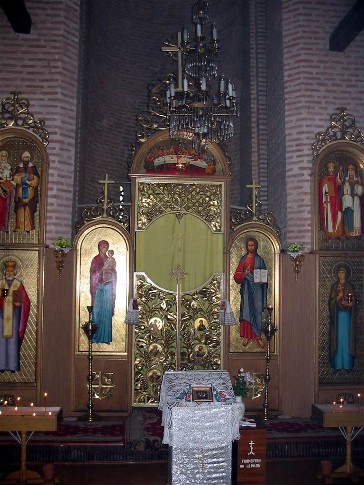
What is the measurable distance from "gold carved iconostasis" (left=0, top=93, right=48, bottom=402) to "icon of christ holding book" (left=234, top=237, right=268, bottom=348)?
9.50 feet

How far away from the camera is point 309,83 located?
28.1 ft

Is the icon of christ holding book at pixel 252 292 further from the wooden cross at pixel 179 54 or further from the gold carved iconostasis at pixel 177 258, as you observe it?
the wooden cross at pixel 179 54

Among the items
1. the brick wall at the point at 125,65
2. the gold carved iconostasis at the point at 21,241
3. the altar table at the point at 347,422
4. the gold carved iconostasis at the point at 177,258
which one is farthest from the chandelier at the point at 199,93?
the brick wall at the point at 125,65

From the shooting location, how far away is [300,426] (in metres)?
7.49

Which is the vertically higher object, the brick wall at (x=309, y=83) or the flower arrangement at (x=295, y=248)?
the brick wall at (x=309, y=83)

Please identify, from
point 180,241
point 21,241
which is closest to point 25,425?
point 21,241

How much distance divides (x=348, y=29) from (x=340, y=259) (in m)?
3.29

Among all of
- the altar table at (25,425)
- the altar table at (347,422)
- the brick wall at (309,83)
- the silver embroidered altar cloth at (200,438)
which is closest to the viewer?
the silver embroidered altar cloth at (200,438)

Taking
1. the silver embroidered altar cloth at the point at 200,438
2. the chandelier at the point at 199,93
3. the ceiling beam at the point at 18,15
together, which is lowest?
the silver embroidered altar cloth at the point at 200,438

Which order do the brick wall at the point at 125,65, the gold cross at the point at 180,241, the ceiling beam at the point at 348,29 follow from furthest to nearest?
1. the brick wall at the point at 125,65
2. the gold cross at the point at 180,241
3. the ceiling beam at the point at 348,29

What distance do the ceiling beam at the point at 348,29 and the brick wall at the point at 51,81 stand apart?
13.0 feet

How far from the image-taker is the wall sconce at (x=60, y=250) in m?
7.78

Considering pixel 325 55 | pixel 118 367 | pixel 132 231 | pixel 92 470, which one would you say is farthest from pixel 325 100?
pixel 92 470

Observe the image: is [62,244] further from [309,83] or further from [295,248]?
[309,83]
